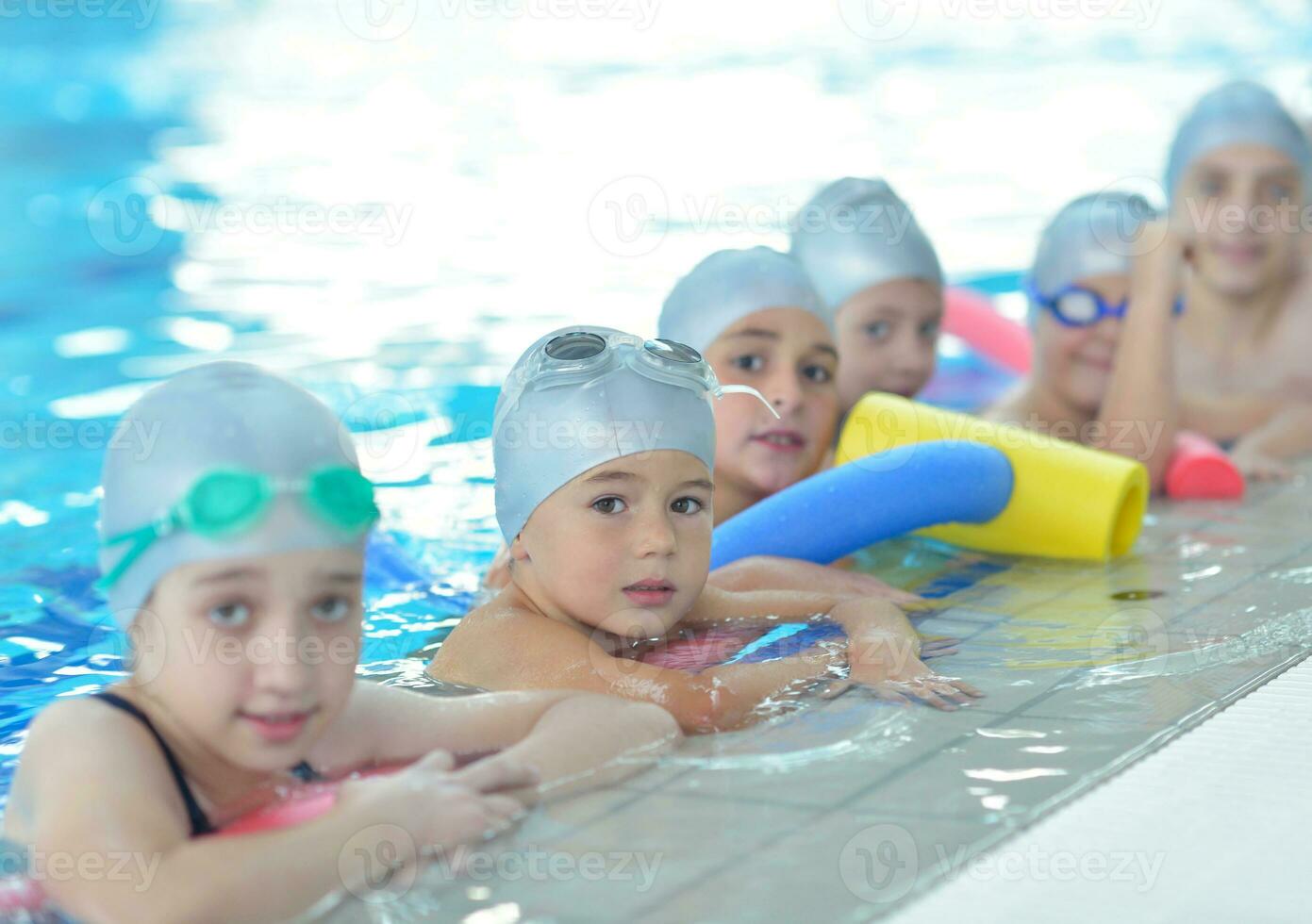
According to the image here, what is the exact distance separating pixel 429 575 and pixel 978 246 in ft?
23.3

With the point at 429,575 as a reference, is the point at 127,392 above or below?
above

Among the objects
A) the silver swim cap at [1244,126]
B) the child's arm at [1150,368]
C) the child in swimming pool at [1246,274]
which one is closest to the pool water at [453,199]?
the child's arm at [1150,368]

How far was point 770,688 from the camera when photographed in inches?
133

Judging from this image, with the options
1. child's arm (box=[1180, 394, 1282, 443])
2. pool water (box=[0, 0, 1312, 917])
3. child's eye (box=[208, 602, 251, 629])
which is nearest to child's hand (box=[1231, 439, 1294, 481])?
child's arm (box=[1180, 394, 1282, 443])

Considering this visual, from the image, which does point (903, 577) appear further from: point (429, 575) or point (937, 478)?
point (429, 575)

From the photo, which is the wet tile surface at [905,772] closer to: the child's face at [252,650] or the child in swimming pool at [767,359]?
the child's face at [252,650]

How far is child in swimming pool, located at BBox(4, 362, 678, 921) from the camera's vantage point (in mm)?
2303

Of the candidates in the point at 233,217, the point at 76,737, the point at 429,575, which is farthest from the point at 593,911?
the point at 233,217

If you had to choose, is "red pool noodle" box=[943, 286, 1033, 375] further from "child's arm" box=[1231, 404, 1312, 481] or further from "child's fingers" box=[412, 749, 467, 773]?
"child's fingers" box=[412, 749, 467, 773]

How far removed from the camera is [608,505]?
138 inches

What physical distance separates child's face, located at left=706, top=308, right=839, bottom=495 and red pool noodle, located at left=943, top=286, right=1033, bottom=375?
319 centimetres

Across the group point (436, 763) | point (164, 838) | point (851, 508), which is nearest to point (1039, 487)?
point (851, 508)

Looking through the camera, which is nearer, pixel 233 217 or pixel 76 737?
pixel 76 737

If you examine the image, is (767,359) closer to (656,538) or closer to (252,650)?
(656,538)
